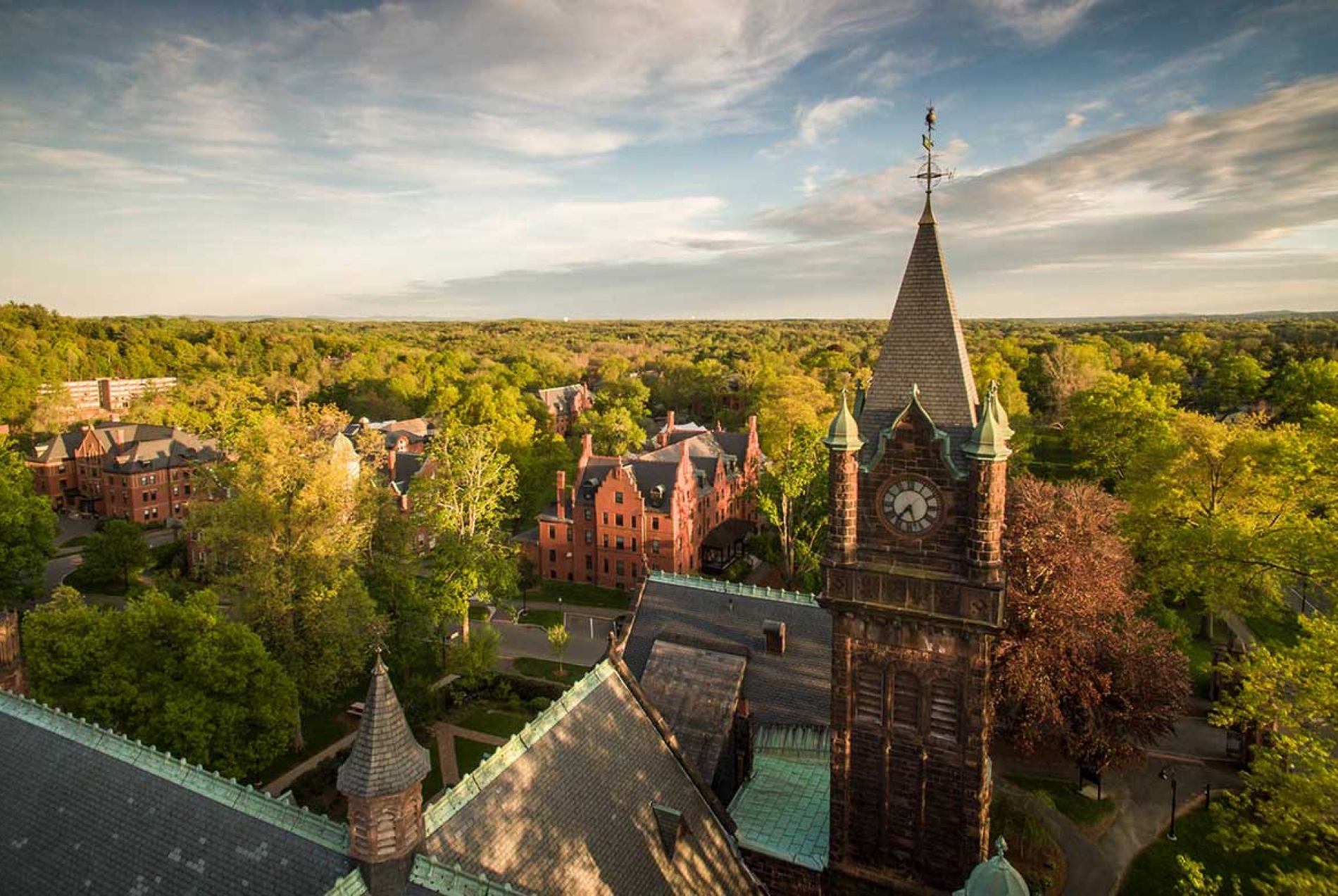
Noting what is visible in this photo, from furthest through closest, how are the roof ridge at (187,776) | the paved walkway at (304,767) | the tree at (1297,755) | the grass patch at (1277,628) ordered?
the grass patch at (1277,628) < the paved walkway at (304,767) < the tree at (1297,755) < the roof ridge at (187,776)

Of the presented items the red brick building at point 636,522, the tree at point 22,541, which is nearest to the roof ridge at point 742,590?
Answer: the red brick building at point 636,522

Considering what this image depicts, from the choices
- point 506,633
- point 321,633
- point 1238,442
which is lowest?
point 506,633

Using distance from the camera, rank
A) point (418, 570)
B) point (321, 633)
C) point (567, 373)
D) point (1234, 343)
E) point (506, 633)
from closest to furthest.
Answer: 1. point (321, 633)
2. point (506, 633)
3. point (418, 570)
4. point (1234, 343)
5. point (567, 373)

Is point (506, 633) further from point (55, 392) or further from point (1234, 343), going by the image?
point (1234, 343)

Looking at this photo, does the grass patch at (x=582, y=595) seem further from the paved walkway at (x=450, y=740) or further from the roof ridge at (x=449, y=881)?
the roof ridge at (x=449, y=881)

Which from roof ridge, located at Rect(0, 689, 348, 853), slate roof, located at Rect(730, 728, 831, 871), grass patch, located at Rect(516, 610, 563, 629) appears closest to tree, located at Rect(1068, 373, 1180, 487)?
grass patch, located at Rect(516, 610, 563, 629)

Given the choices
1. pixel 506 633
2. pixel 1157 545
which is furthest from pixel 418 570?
pixel 1157 545
